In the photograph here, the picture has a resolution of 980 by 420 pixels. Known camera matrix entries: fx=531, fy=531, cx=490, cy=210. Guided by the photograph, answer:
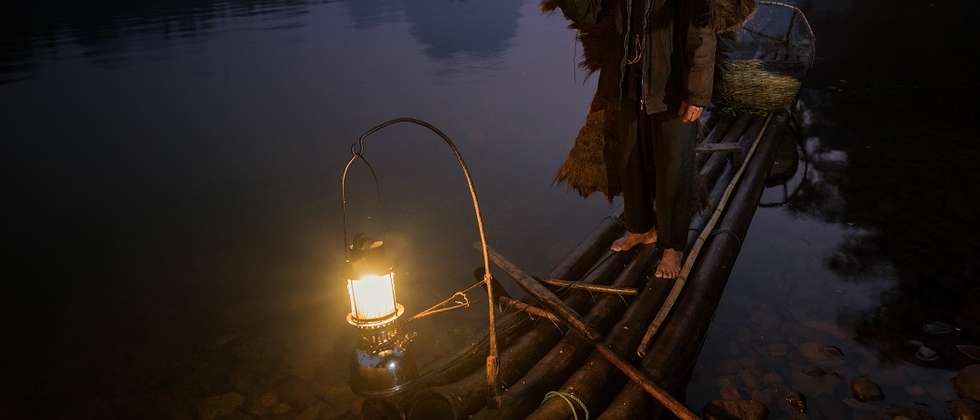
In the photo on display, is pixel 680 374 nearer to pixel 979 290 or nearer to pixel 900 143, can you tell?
pixel 979 290

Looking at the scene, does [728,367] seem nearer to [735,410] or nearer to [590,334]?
[735,410]

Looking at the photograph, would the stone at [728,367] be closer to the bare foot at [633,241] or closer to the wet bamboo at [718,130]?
the bare foot at [633,241]

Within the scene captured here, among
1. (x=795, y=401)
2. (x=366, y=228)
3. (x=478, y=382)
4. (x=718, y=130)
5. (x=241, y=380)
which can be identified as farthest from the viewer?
(x=718, y=130)

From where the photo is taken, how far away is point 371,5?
48.7 m

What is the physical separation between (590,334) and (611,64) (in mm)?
2049

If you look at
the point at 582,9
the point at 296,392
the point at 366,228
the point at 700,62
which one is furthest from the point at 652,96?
the point at 366,228

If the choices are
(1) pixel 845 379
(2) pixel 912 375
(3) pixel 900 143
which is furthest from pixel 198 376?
(3) pixel 900 143

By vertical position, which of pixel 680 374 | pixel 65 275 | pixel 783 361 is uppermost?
pixel 680 374

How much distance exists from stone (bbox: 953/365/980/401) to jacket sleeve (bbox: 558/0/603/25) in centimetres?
353

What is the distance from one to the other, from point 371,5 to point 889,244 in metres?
49.6

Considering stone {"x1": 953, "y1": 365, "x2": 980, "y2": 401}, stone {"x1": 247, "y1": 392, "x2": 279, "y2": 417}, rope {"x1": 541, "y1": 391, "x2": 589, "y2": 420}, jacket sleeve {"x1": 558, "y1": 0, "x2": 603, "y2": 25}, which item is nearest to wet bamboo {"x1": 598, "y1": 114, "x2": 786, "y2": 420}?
rope {"x1": 541, "y1": 391, "x2": 589, "y2": 420}

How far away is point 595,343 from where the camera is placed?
10.8 feet

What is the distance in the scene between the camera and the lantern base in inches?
132

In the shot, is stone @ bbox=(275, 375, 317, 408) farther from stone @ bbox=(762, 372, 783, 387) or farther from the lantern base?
stone @ bbox=(762, 372, 783, 387)
